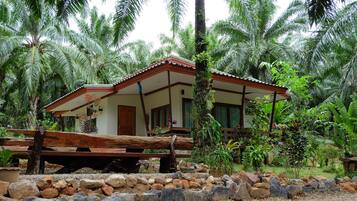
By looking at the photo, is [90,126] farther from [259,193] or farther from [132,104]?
[259,193]

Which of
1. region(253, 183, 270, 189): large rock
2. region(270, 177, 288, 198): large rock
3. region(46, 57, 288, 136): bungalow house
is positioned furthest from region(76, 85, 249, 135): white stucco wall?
region(253, 183, 270, 189): large rock

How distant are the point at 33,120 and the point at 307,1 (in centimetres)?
1760

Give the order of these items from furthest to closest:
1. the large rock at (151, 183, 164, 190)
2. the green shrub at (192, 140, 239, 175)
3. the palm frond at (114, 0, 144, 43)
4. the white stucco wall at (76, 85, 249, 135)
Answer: the white stucco wall at (76, 85, 249, 135) → the palm frond at (114, 0, 144, 43) → the green shrub at (192, 140, 239, 175) → the large rock at (151, 183, 164, 190)

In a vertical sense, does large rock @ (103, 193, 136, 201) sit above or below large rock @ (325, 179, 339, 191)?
above

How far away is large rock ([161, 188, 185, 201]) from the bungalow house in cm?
682

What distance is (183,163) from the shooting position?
9789 millimetres

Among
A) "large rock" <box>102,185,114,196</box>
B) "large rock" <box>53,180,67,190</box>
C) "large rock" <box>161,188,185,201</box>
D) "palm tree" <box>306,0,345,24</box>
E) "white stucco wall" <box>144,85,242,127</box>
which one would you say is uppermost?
"palm tree" <box>306,0,345,24</box>

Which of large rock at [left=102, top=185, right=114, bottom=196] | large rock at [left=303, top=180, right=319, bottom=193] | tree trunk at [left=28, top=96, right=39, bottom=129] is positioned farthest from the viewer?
tree trunk at [left=28, top=96, right=39, bottom=129]

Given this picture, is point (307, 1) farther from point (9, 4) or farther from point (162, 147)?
point (9, 4)

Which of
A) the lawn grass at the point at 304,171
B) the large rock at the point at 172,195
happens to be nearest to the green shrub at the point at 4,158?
the large rock at the point at 172,195

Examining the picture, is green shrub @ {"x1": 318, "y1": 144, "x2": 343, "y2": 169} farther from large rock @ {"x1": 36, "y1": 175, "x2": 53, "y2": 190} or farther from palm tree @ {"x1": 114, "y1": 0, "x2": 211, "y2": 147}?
large rock @ {"x1": 36, "y1": 175, "x2": 53, "y2": 190}

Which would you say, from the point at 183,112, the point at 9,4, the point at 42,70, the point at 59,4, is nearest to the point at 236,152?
the point at 183,112

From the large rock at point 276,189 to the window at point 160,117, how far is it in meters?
8.14

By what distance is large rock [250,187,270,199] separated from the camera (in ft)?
28.9
